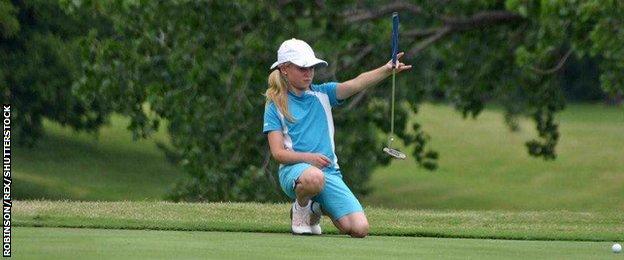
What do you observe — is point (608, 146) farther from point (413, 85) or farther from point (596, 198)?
point (413, 85)

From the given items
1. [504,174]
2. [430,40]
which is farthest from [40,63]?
[504,174]

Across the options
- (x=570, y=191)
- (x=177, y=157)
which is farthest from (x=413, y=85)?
(x=570, y=191)

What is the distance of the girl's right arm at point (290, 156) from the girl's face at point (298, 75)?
0.36 metres

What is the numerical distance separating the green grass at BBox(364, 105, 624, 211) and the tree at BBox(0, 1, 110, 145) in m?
8.54

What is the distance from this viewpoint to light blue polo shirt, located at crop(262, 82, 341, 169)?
12156 millimetres

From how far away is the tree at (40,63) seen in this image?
3322 centimetres

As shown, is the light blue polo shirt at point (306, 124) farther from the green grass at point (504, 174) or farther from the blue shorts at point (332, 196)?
the green grass at point (504, 174)

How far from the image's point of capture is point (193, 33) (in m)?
26.3

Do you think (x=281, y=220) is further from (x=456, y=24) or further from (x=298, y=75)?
(x=456, y=24)

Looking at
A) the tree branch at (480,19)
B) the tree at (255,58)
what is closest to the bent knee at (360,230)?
the tree at (255,58)

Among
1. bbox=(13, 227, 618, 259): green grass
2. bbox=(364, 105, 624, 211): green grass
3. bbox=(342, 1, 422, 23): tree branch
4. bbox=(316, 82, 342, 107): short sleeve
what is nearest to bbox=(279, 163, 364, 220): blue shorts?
Result: bbox=(13, 227, 618, 259): green grass

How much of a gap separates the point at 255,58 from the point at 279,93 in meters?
14.6

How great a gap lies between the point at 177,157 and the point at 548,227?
26565 millimetres

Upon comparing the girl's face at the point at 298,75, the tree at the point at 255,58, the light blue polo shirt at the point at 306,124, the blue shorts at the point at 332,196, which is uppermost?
the tree at the point at 255,58
